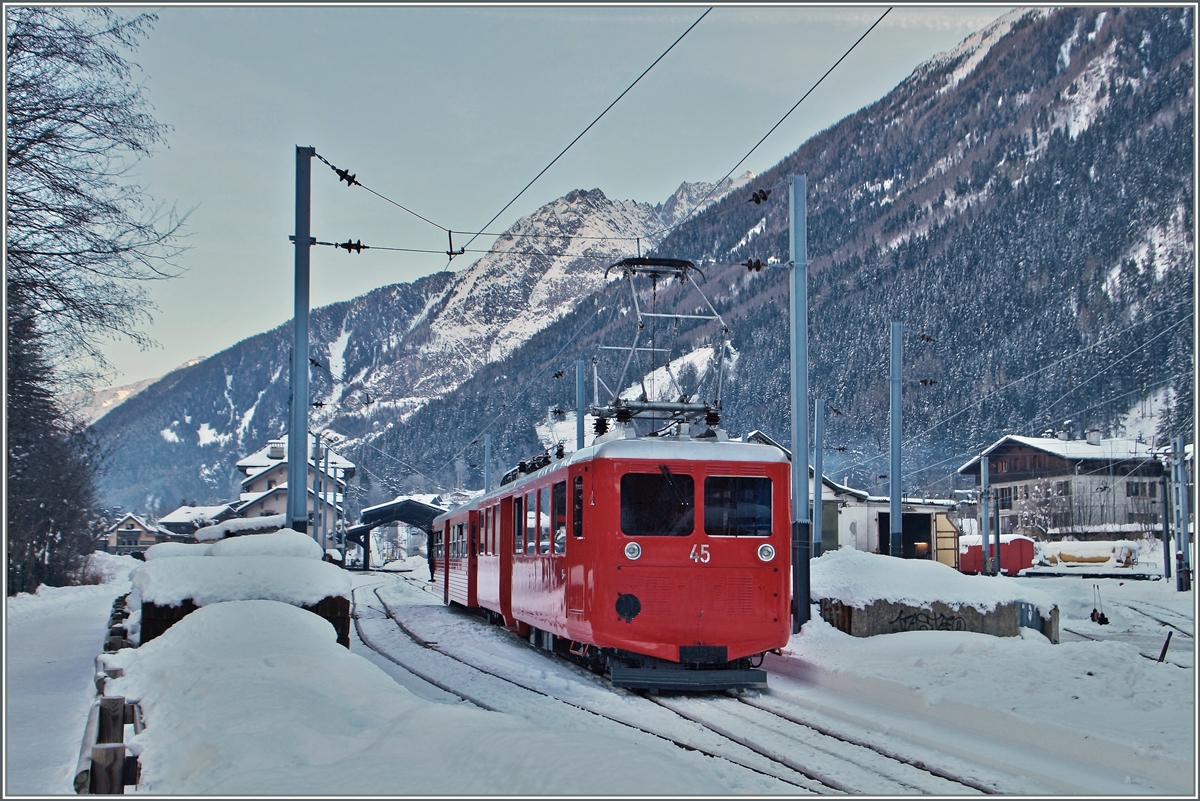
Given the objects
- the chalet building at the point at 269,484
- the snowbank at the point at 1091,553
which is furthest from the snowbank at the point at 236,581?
the chalet building at the point at 269,484

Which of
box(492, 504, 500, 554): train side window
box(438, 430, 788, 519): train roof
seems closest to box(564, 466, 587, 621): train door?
box(438, 430, 788, 519): train roof

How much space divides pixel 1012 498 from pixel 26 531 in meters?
66.9

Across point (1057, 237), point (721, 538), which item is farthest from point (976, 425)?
point (721, 538)

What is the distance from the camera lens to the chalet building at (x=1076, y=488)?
225 feet

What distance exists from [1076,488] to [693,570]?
68.3m

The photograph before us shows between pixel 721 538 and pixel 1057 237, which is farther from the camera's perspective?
pixel 1057 237

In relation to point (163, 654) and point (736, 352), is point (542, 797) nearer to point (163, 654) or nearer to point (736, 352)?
point (163, 654)

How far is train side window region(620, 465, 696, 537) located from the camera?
1109cm

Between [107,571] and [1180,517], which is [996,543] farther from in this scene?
[107,571]

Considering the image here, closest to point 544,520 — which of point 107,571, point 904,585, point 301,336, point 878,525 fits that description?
point 904,585

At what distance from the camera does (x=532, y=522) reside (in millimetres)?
14047

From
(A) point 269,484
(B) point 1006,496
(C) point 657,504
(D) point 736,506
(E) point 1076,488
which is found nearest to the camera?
(C) point 657,504

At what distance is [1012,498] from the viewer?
259 feet

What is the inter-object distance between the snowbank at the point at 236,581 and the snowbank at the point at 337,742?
2.97m
